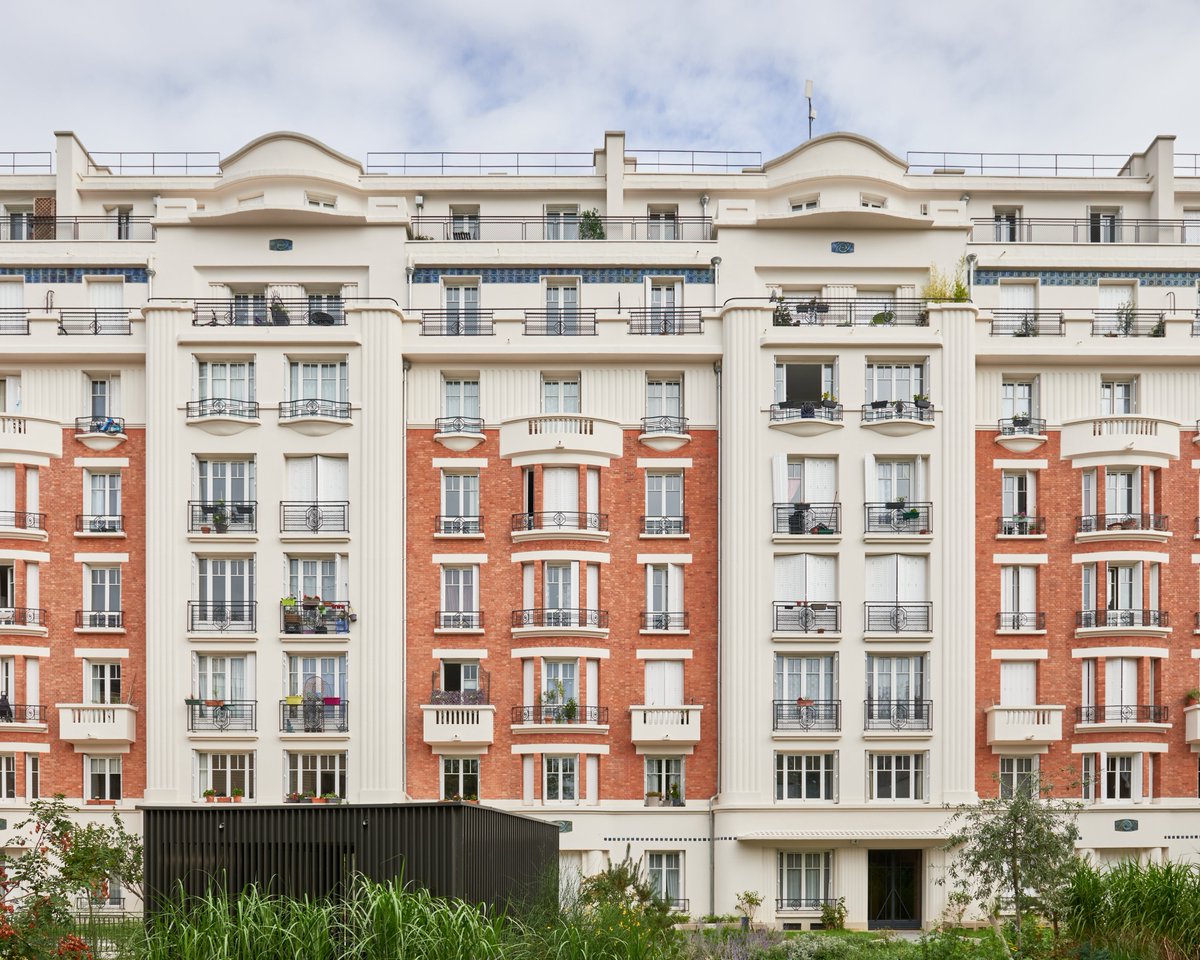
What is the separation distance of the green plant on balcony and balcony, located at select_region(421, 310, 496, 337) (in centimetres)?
449

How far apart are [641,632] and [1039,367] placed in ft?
48.0

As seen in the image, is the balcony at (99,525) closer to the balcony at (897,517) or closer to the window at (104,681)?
the window at (104,681)

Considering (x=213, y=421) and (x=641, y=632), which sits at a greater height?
(x=213, y=421)

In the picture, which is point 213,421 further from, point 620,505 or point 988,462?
point 988,462

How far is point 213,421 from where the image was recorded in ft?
135

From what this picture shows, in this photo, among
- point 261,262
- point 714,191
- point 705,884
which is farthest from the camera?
point 714,191

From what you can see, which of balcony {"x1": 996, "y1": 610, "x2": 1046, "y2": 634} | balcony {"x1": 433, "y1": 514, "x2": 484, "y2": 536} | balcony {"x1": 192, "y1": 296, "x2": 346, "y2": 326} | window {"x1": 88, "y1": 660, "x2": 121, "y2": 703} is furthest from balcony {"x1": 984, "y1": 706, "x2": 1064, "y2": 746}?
window {"x1": 88, "y1": 660, "x2": 121, "y2": 703}

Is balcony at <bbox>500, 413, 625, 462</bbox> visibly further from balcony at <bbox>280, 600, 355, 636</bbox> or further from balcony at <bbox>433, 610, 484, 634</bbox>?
balcony at <bbox>280, 600, 355, 636</bbox>

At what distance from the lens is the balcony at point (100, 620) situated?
41.4 meters

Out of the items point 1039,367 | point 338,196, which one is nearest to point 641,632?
point 1039,367

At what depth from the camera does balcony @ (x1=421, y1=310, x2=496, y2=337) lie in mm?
44594

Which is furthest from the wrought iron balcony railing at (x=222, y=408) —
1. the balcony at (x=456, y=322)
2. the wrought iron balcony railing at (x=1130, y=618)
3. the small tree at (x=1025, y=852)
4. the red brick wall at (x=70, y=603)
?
the wrought iron balcony railing at (x=1130, y=618)

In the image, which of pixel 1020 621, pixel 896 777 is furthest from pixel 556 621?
pixel 1020 621

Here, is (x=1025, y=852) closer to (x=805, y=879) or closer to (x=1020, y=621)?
(x=805, y=879)
